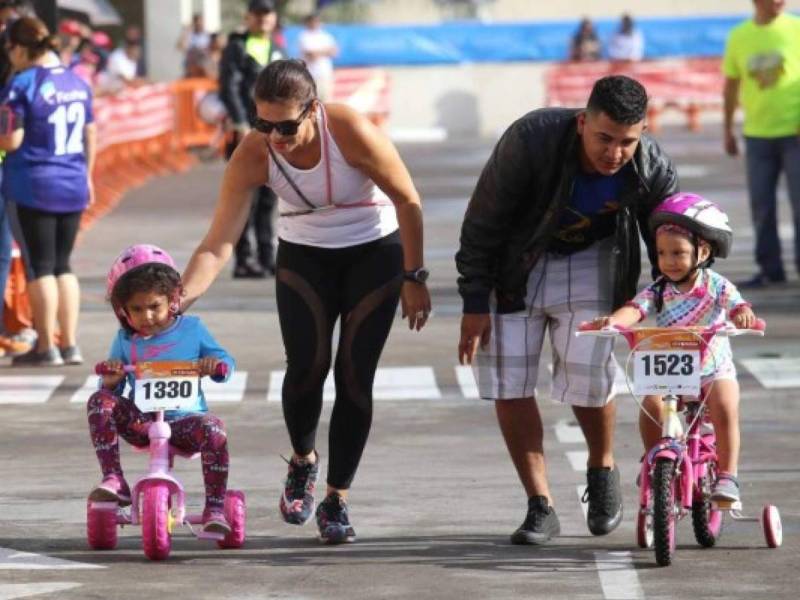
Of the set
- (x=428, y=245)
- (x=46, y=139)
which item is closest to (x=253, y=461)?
(x=46, y=139)

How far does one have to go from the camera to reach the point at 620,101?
806 centimetres

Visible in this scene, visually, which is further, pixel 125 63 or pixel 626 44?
pixel 626 44

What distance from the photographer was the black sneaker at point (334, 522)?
28.3ft

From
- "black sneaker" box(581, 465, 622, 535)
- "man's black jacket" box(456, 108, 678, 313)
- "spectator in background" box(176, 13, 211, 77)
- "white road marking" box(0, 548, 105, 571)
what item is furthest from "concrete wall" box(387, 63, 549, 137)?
"white road marking" box(0, 548, 105, 571)

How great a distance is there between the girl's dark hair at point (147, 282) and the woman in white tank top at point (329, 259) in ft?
0.31

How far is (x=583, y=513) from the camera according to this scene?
9227mm

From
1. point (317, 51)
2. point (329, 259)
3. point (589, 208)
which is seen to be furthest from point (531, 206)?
point (317, 51)

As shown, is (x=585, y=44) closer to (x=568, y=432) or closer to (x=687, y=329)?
(x=568, y=432)

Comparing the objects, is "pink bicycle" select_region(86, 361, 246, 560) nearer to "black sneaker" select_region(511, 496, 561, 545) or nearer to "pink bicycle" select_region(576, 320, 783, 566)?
"black sneaker" select_region(511, 496, 561, 545)

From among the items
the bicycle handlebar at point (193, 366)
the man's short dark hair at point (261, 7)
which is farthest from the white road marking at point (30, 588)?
the man's short dark hair at point (261, 7)

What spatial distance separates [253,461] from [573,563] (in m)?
2.75

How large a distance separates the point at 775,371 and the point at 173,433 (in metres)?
5.50

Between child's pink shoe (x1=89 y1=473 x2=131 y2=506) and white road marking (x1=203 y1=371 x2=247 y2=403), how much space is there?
4044 millimetres

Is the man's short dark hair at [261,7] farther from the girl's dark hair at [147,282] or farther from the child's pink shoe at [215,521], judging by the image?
the child's pink shoe at [215,521]
